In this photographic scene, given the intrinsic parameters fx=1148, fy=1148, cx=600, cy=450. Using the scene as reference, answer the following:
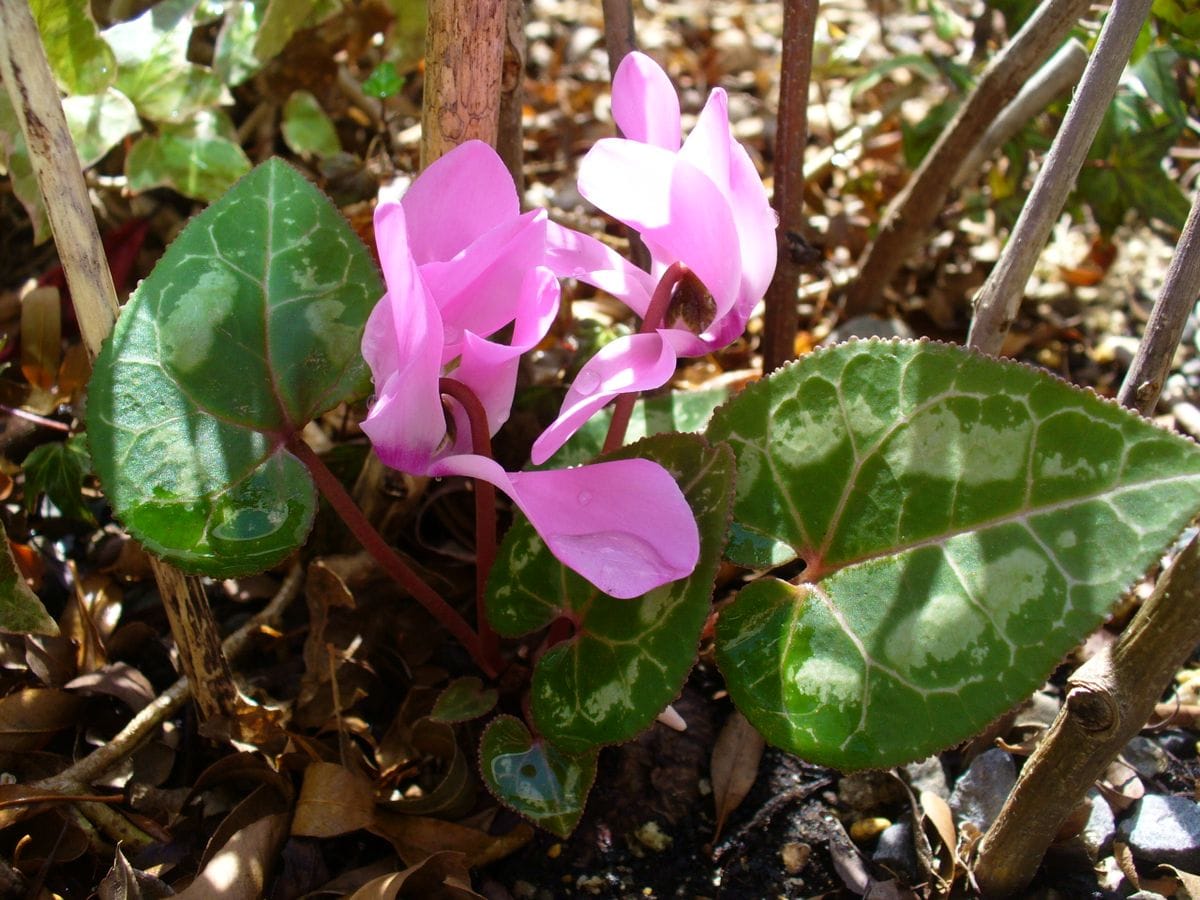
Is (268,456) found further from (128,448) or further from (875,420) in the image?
(875,420)

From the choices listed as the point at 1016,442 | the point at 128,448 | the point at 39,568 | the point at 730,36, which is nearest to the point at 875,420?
the point at 1016,442

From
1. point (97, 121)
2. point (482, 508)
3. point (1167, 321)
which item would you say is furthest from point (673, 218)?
point (97, 121)

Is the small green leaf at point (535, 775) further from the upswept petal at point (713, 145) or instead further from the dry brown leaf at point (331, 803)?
the upswept petal at point (713, 145)

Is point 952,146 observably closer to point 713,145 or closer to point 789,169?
point 789,169

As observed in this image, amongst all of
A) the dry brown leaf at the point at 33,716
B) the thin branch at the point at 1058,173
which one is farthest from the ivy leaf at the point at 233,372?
the thin branch at the point at 1058,173

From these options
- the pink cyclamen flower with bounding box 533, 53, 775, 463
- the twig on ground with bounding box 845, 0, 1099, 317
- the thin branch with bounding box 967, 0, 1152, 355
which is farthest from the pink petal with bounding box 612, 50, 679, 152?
the twig on ground with bounding box 845, 0, 1099, 317

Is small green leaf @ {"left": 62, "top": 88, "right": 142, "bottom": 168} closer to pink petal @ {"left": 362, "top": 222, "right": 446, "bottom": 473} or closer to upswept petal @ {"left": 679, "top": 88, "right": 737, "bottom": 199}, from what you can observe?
pink petal @ {"left": 362, "top": 222, "right": 446, "bottom": 473}
